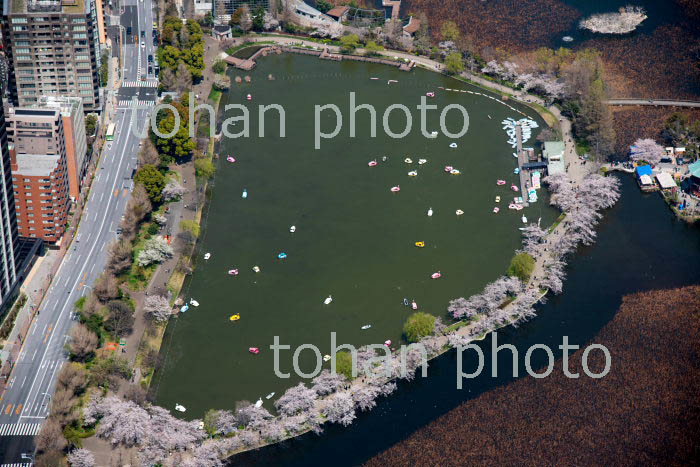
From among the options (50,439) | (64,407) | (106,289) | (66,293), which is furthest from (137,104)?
(50,439)

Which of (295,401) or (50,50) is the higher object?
(50,50)

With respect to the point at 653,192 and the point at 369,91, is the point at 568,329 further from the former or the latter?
the point at 369,91

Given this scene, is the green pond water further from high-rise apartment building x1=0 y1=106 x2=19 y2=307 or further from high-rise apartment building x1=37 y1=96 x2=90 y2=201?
high-rise apartment building x1=0 y1=106 x2=19 y2=307

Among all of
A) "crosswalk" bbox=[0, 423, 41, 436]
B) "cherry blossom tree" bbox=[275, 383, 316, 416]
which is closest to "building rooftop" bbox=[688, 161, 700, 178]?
"cherry blossom tree" bbox=[275, 383, 316, 416]

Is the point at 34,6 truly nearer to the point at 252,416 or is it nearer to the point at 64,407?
the point at 64,407

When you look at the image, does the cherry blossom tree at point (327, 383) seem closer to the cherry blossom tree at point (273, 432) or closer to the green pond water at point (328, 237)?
the green pond water at point (328, 237)

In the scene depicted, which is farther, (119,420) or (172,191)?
(172,191)

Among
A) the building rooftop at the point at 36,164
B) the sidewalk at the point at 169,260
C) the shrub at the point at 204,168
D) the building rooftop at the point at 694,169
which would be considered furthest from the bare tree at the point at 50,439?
the building rooftop at the point at 694,169
